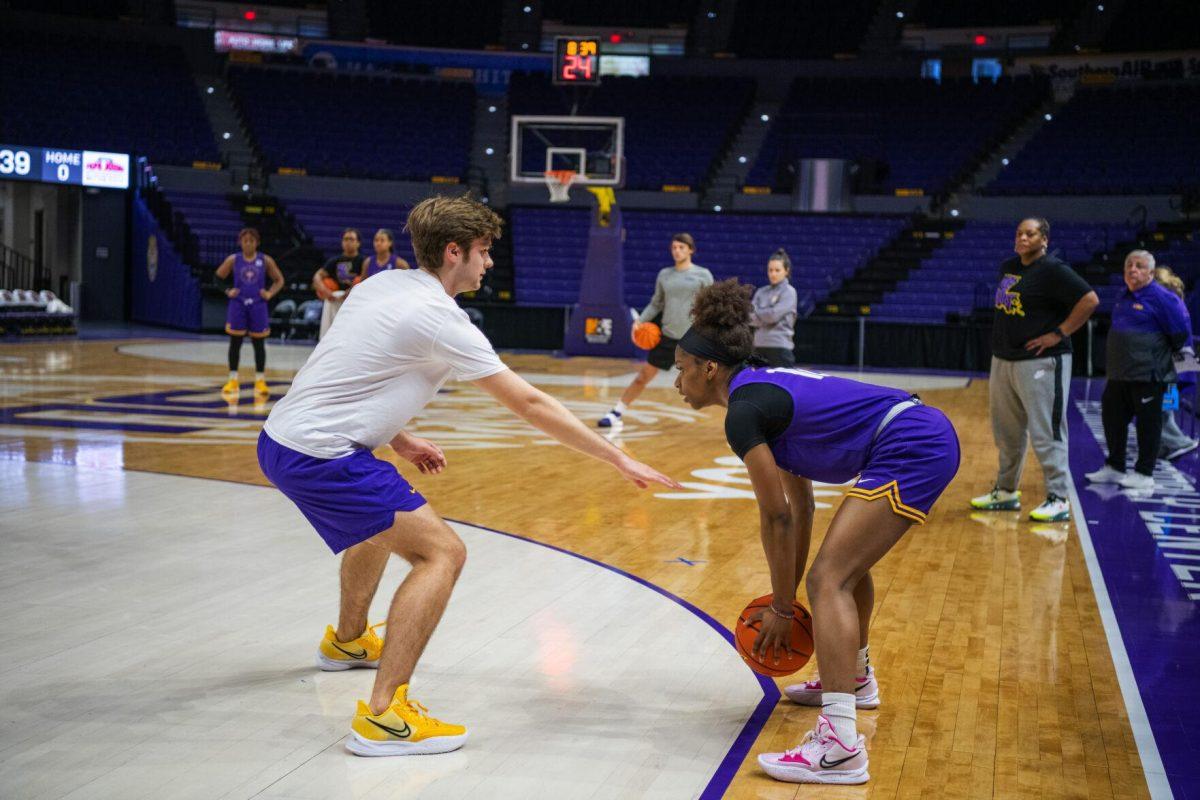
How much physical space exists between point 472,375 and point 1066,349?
16.9ft

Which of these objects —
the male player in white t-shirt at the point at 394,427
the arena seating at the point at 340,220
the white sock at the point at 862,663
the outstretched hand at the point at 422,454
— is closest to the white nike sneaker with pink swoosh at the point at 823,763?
the white sock at the point at 862,663

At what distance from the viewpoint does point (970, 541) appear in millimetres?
6996

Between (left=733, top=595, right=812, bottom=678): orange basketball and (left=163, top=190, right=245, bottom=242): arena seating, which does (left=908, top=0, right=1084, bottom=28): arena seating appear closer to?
(left=163, top=190, right=245, bottom=242): arena seating

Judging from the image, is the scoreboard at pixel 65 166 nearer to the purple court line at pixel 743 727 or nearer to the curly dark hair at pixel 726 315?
the purple court line at pixel 743 727

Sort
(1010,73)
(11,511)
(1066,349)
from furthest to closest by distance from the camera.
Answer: (1010,73)
(1066,349)
(11,511)

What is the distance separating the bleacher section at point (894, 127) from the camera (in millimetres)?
29875

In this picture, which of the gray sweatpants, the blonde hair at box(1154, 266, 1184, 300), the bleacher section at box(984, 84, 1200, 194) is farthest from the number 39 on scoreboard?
the gray sweatpants

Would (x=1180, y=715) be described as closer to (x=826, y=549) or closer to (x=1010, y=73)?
(x=826, y=549)

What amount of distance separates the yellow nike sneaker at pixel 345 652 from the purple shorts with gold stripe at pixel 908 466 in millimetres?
1791

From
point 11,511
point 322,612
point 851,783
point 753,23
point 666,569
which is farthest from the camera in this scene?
point 753,23

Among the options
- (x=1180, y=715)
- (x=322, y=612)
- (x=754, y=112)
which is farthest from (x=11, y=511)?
(x=754, y=112)

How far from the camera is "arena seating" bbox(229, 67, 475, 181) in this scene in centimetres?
3080

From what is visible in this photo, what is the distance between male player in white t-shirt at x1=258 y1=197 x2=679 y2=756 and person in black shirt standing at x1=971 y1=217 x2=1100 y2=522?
4609 mm

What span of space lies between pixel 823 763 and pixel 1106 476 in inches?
269
